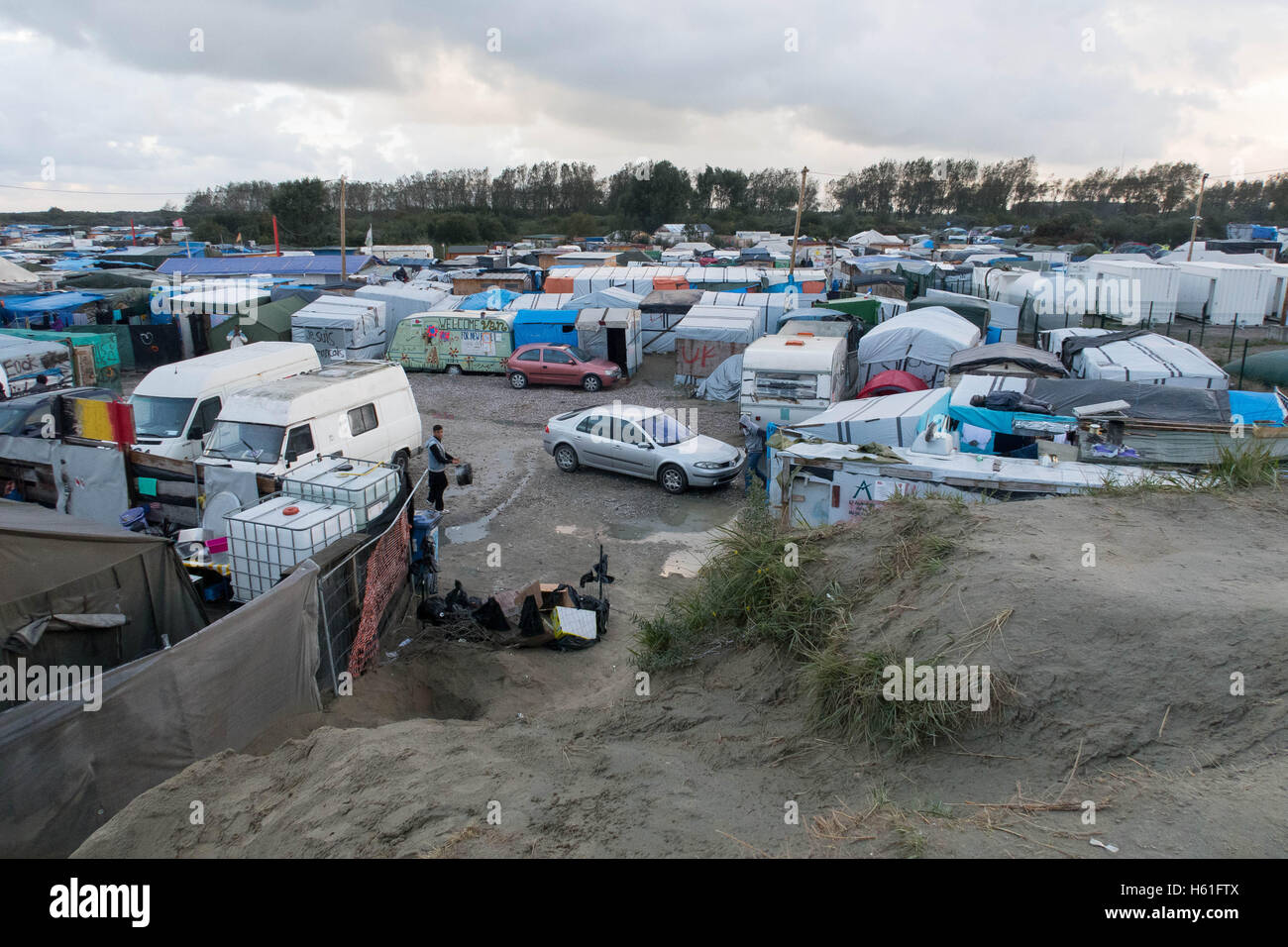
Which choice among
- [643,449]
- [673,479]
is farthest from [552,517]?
[673,479]

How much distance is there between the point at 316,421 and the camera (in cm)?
1172

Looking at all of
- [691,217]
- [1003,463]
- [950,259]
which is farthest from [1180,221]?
[1003,463]

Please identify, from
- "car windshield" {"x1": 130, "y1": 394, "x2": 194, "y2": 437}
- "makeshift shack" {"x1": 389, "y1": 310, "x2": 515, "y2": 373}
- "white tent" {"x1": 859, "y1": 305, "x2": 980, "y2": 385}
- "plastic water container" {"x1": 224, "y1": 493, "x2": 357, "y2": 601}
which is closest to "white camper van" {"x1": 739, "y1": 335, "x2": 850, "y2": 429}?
"white tent" {"x1": 859, "y1": 305, "x2": 980, "y2": 385}

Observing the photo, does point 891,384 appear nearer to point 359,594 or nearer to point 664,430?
point 664,430

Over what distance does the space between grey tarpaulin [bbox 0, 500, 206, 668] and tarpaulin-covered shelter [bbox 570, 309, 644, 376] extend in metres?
17.2

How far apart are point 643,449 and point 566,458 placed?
1.74 meters

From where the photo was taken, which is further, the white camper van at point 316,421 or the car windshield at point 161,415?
the car windshield at point 161,415

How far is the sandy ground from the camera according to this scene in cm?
363

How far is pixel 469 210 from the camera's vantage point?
9212 cm

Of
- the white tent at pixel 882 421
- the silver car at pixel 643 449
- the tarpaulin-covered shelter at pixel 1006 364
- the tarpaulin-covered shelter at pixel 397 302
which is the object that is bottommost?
the silver car at pixel 643 449

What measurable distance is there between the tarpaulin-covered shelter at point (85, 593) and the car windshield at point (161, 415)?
555 centimetres

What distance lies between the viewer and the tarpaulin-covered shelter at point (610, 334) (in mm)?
23312

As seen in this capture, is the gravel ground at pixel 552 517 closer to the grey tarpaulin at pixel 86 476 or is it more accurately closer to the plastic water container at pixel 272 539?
the plastic water container at pixel 272 539

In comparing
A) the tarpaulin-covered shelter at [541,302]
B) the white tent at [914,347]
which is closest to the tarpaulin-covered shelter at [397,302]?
the tarpaulin-covered shelter at [541,302]
